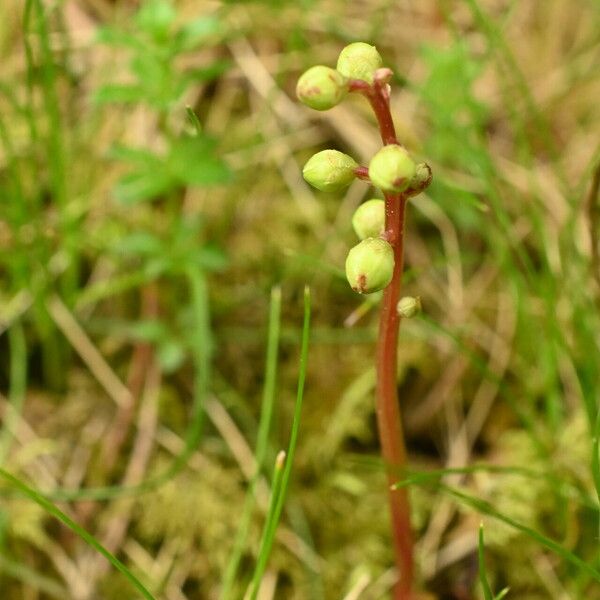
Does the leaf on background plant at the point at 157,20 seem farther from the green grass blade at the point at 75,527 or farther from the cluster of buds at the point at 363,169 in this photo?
the green grass blade at the point at 75,527

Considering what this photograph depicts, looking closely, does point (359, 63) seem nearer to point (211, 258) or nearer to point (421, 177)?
point (421, 177)

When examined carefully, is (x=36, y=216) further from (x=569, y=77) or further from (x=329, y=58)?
(x=569, y=77)

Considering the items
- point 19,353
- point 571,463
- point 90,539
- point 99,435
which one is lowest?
point 571,463

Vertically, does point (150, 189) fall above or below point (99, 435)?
above

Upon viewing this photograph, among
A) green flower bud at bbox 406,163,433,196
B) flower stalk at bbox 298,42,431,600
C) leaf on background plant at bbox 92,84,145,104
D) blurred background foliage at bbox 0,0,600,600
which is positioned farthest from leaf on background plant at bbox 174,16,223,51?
green flower bud at bbox 406,163,433,196

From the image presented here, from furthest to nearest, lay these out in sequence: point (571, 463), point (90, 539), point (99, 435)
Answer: point (99, 435) < point (571, 463) < point (90, 539)

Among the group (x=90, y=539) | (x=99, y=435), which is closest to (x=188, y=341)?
(x=99, y=435)
